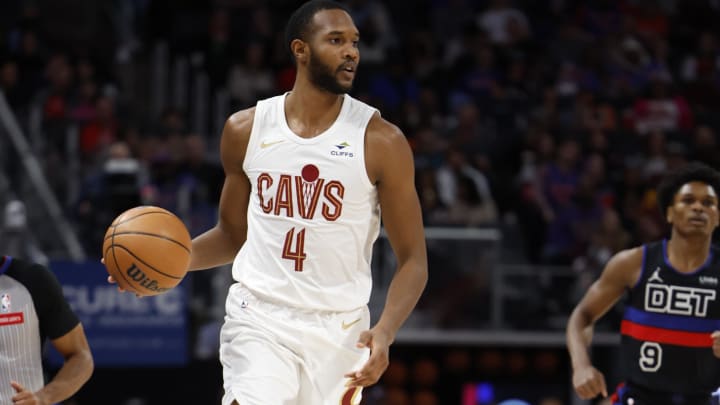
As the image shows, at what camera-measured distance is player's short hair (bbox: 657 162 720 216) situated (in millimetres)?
6348

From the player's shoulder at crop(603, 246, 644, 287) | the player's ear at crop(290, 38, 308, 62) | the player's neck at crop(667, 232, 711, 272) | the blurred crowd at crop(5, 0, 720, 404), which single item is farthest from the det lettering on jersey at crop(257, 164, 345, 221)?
the blurred crowd at crop(5, 0, 720, 404)

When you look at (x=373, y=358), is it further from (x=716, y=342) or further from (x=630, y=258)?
(x=630, y=258)

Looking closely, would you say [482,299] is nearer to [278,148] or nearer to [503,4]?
[503,4]

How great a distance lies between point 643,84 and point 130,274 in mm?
11455

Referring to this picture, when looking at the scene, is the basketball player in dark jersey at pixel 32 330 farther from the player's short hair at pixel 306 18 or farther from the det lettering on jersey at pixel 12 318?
the player's short hair at pixel 306 18

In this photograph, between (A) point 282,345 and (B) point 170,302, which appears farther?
(B) point 170,302

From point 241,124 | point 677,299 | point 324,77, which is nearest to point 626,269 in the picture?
point 677,299

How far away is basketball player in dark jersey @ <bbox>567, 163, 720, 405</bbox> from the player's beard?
6.74 feet

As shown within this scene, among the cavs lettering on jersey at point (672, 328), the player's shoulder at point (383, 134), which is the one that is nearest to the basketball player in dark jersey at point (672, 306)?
the cavs lettering on jersey at point (672, 328)

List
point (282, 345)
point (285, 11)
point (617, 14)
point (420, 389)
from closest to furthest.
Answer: point (282, 345)
point (420, 389)
point (285, 11)
point (617, 14)

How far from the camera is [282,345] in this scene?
4836 millimetres

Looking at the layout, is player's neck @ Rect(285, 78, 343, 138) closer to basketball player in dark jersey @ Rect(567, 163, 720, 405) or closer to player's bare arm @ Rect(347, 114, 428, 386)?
player's bare arm @ Rect(347, 114, 428, 386)

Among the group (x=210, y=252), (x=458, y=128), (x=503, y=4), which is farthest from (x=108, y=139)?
(x=210, y=252)

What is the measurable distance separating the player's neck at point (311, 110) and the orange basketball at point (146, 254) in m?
0.69
